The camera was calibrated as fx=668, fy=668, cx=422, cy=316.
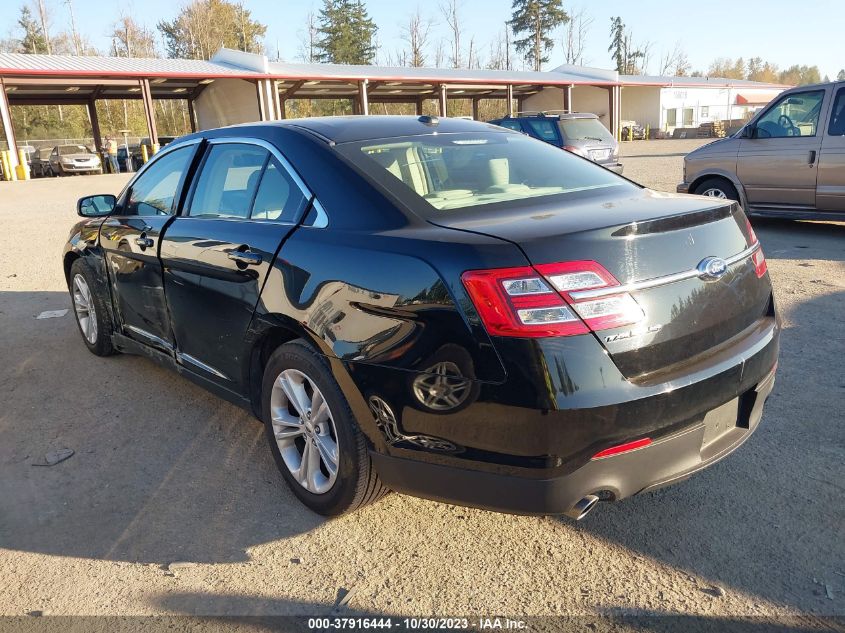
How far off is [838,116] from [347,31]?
201 ft

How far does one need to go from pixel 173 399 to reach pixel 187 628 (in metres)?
2.22

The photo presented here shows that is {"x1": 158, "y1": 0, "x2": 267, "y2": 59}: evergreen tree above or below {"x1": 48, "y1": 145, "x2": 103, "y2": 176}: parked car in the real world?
above

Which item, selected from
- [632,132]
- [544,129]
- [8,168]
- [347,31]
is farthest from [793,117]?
[347,31]

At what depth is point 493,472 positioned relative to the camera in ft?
7.26

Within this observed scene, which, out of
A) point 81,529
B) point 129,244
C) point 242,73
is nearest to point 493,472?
point 81,529

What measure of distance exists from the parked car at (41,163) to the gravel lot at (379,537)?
32399mm

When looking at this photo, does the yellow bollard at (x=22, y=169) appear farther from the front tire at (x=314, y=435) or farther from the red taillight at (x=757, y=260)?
the red taillight at (x=757, y=260)

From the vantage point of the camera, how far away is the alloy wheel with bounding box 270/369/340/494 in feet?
9.07

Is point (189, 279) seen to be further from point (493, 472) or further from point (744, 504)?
point (744, 504)

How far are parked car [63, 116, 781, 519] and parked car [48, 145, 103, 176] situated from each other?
30958 millimetres

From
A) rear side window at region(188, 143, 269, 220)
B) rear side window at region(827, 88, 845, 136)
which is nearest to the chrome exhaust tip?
rear side window at region(188, 143, 269, 220)

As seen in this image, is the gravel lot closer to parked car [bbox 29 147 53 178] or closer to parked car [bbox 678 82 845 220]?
parked car [bbox 678 82 845 220]

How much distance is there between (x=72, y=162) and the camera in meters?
30.1

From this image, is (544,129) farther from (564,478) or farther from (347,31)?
(347,31)
